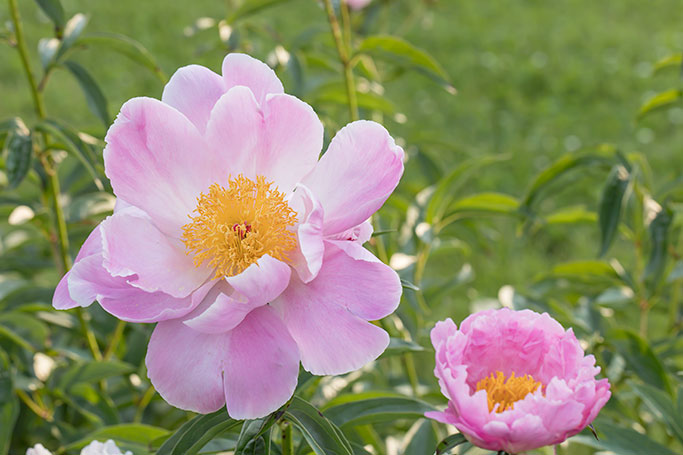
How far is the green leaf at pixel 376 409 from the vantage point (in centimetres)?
90

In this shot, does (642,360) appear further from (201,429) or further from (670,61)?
(201,429)

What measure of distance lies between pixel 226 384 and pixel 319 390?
0.74m

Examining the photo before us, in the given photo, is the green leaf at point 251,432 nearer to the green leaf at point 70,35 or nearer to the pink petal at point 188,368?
the pink petal at point 188,368

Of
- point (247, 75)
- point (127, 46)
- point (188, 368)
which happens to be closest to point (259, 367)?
point (188, 368)

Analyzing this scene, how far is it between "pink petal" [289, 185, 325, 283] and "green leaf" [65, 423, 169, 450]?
0.39 metres

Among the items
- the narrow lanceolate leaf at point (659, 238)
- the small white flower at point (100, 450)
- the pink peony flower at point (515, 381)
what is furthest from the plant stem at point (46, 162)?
the narrow lanceolate leaf at point (659, 238)

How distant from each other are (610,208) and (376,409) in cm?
55

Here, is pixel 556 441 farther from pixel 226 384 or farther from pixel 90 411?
pixel 90 411

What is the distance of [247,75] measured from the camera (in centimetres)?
76

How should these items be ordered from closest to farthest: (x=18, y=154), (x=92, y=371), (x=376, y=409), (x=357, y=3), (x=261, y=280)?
(x=261, y=280), (x=376, y=409), (x=18, y=154), (x=92, y=371), (x=357, y=3)

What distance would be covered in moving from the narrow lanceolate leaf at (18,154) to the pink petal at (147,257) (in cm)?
42

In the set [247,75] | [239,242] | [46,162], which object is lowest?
[46,162]

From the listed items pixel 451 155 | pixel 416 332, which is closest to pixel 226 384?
pixel 416 332

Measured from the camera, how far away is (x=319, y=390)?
1376 millimetres
